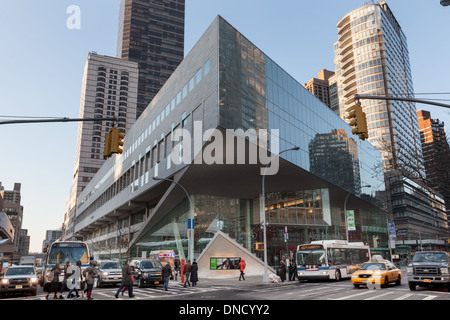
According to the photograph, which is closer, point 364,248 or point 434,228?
point 364,248

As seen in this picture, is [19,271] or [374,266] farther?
[374,266]

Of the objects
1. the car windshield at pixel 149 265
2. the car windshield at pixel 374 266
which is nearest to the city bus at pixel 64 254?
the car windshield at pixel 149 265

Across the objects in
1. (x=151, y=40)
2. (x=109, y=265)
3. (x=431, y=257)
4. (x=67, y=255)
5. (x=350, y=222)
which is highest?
→ (x=151, y=40)

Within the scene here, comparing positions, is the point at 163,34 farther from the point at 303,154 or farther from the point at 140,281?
the point at 140,281

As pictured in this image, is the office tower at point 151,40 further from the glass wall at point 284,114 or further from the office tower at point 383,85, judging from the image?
the glass wall at point 284,114

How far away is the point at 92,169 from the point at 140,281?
121881 millimetres

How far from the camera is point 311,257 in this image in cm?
2530

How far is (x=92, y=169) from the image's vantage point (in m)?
136

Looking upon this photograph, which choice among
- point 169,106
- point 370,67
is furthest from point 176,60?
point 169,106

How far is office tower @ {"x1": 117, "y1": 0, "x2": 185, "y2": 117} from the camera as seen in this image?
173000mm

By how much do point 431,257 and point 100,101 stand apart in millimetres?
141061

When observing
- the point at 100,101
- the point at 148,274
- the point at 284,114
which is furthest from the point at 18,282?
the point at 100,101

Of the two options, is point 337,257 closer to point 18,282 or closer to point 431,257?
point 431,257

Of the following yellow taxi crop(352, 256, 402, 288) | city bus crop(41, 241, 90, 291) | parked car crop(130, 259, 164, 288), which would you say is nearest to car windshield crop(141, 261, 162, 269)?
parked car crop(130, 259, 164, 288)
